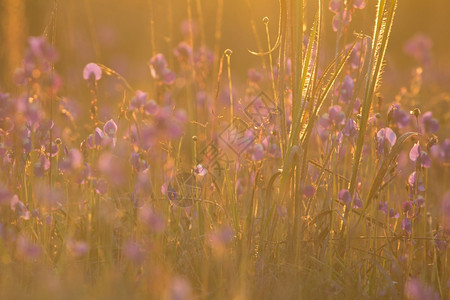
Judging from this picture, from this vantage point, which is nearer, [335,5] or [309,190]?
[309,190]

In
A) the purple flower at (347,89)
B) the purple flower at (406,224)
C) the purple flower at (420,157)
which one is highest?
the purple flower at (347,89)

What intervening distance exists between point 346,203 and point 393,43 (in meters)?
9.91

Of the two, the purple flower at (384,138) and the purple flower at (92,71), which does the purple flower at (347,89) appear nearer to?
the purple flower at (384,138)

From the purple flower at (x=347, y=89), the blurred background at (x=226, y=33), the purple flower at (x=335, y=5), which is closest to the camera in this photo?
the purple flower at (x=335, y=5)

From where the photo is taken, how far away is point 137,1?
10359 millimetres

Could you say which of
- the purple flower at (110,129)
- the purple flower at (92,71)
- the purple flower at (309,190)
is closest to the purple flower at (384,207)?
the purple flower at (309,190)

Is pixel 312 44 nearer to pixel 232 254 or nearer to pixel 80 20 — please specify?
pixel 232 254

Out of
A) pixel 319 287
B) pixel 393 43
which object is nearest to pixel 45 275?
pixel 319 287

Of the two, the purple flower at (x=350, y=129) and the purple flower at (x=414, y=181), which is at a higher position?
Answer: the purple flower at (x=350, y=129)

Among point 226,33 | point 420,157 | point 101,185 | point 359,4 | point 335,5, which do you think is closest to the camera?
point 101,185

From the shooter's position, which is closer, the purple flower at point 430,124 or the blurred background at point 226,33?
the purple flower at point 430,124

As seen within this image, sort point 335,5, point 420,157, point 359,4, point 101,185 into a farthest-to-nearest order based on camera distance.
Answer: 1. point 335,5
2. point 359,4
3. point 420,157
4. point 101,185

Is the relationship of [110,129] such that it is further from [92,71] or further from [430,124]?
[430,124]

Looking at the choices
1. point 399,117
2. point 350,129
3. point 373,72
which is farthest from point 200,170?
point 399,117
